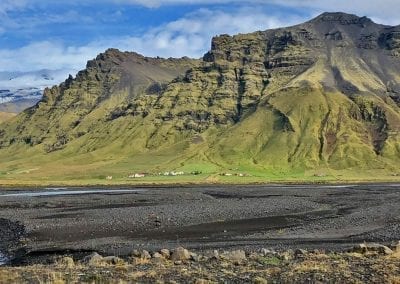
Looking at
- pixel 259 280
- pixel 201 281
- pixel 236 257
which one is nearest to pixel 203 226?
pixel 236 257

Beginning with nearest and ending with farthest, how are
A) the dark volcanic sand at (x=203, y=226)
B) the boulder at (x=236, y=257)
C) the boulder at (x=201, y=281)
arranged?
the boulder at (x=201, y=281), the boulder at (x=236, y=257), the dark volcanic sand at (x=203, y=226)

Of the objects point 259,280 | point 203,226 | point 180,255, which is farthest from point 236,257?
point 203,226

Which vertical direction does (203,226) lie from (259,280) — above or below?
below

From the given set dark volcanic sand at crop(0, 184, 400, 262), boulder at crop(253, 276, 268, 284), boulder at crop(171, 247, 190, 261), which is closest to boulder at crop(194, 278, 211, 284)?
boulder at crop(253, 276, 268, 284)

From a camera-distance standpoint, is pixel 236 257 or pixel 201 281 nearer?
pixel 201 281

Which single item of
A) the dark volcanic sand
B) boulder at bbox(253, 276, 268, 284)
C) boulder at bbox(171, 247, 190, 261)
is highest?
boulder at bbox(253, 276, 268, 284)

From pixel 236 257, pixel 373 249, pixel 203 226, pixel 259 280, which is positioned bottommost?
pixel 203 226

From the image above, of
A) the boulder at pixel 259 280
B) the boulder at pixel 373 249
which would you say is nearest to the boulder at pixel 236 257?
the boulder at pixel 259 280

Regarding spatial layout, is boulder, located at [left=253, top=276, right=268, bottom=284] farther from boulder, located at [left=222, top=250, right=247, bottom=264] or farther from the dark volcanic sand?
the dark volcanic sand

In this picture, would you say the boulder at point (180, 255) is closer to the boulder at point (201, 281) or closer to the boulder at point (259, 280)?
the boulder at point (201, 281)

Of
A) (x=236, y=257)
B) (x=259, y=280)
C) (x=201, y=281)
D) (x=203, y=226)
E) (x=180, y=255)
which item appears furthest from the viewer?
(x=203, y=226)

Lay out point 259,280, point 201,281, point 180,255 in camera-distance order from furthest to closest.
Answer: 1. point 180,255
2. point 259,280
3. point 201,281

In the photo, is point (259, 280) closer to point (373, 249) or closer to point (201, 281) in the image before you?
point (201, 281)

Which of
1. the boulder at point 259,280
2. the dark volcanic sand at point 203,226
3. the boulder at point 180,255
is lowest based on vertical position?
the dark volcanic sand at point 203,226
